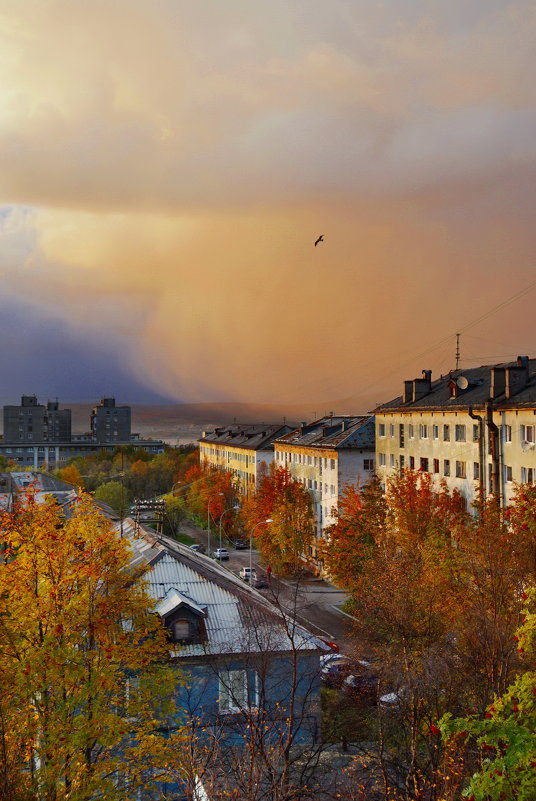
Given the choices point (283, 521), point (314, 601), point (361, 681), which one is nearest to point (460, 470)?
point (314, 601)

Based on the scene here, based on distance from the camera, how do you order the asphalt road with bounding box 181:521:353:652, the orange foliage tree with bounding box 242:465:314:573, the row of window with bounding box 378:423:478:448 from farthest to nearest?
1. the orange foliage tree with bounding box 242:465:314:573
2. the row of window with bounding box 378:423:478:448
3. the asphalt road with bounding box 181:521:353:652

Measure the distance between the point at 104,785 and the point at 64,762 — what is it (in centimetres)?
193

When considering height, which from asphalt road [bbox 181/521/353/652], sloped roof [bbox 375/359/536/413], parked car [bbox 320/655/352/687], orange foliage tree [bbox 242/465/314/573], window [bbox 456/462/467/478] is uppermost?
sloped roof [bbox 375/359/536/413]

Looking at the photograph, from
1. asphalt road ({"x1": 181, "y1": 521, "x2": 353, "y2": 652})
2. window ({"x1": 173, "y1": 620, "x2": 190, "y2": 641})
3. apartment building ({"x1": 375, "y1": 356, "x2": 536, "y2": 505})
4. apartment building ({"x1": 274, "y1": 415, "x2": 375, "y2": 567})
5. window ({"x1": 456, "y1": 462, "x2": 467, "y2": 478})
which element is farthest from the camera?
apartment building ({"x1": 274, "y1": 415, "x2": 375, "y2": 567})

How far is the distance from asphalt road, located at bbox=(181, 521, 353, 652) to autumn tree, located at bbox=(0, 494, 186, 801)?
1411 cm

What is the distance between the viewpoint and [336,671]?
43.0 meters

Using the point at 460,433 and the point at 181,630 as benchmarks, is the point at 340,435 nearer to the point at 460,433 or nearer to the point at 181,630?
the point at 460,433

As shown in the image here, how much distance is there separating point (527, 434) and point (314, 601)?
24291 millimetres

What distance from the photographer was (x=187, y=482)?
147 metres

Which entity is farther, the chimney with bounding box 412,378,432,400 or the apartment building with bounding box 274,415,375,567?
the apartment building with bounding box 274,415,375,567

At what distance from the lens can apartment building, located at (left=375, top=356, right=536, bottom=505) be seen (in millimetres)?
55906

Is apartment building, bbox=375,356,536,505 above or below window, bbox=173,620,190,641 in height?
above

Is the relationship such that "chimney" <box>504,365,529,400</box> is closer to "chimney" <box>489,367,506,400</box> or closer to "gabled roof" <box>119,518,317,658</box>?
"chimney" <box>489,367,506,400</box>

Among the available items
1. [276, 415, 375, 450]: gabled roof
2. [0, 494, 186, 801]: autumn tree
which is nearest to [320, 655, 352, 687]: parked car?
[0, 494, 186, 801]: autumn tree
